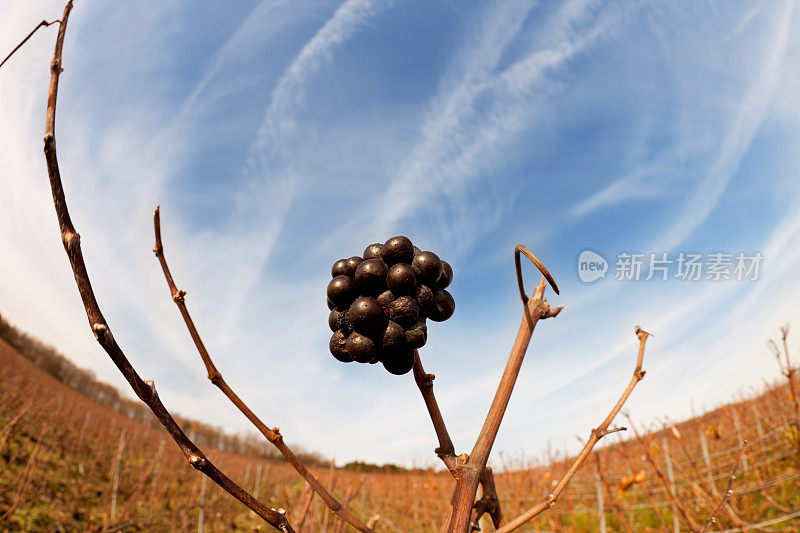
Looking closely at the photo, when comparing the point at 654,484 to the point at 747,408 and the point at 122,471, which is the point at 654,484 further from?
the point at 122,471

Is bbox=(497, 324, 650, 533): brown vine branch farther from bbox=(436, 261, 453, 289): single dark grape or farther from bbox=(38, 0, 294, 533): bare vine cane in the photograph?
bbox=(38, 0, 294, 533): bare vine cane

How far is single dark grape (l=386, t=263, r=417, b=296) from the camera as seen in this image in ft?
2.39

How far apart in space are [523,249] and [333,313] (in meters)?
0.33

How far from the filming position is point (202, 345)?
616 millimetres

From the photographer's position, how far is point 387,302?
2.45ft

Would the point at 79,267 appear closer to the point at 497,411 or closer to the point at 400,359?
the point at 400,359

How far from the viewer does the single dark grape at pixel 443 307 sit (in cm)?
78

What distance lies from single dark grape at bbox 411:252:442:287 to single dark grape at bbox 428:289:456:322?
0.02 m

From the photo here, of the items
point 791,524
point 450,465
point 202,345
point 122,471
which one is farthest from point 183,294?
point 122,471

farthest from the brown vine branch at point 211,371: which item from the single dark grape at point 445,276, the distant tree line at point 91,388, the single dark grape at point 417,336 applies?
the distant tree line at point 91,388

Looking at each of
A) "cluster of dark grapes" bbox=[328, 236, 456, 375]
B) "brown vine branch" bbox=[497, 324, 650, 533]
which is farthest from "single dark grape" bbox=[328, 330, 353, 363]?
"brown vine branch" bbox=[497, 324, 650, 533]

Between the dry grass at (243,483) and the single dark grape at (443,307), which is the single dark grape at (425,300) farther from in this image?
the dry grass at (243,483)

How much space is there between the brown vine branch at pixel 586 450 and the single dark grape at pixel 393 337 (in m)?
0.31

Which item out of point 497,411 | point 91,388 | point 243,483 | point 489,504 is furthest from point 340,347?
point 91,388
